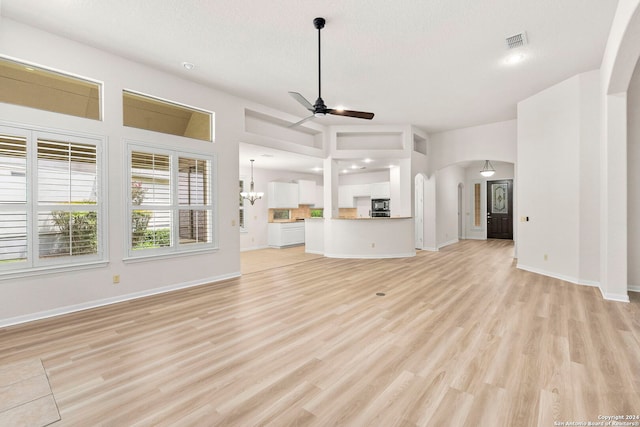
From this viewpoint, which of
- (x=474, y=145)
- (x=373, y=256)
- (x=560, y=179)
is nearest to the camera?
(x=560, y=179)

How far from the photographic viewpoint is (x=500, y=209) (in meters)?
10.6

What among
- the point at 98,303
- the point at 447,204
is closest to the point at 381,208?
the point at 447,204

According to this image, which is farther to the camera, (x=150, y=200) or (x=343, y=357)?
(x=150, y=200)

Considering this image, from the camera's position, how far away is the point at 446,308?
140 inches

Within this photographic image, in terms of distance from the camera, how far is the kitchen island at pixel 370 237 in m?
7.16

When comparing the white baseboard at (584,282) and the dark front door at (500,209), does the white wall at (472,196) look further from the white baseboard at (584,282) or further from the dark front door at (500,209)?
the white baseboard at (584,282)

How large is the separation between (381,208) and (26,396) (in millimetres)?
9415

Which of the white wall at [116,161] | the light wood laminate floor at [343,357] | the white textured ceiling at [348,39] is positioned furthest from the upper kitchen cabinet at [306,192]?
the light wood laminate floor at [343,357]

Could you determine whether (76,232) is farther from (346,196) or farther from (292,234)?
(346,196)

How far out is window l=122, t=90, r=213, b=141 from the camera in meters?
4.07

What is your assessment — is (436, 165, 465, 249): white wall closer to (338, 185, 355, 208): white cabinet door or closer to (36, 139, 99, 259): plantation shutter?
(338, 185, 355, 208): white cabinet door

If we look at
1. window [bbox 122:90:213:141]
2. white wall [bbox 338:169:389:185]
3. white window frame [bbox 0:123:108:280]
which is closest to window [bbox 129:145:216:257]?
window [bbox 122:90:213:141]

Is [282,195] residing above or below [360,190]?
below

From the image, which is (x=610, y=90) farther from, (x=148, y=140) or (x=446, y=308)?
(x=148, y=140)
